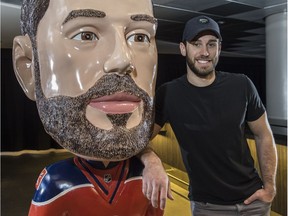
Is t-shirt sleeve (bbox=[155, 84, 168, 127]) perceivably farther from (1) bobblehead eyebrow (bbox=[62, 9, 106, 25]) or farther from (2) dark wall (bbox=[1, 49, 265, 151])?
(2) dark wall (bbox=[1, 49, 265, 151])

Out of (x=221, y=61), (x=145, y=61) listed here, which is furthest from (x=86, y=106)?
(x=221, y=61)

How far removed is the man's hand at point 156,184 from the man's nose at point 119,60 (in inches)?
11.3

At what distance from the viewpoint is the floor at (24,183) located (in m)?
3.03

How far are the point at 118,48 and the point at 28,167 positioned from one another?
471 centimetres

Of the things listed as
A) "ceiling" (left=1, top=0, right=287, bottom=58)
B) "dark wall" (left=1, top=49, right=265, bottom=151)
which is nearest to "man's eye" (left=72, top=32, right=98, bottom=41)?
"ceiling" (left=1, top=0, right=287, bottom=58)

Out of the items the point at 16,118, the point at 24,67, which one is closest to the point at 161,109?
the point at 24,67

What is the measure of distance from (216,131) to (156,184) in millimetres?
578

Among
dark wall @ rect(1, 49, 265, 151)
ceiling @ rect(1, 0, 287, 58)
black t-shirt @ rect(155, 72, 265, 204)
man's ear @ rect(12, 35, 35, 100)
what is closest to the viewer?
man's ear @ rect(12, 35, 35, 100)

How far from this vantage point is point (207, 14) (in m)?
4.22

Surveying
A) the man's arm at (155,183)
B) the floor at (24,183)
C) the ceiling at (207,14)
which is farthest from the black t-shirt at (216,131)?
the ceiling at (207,14)

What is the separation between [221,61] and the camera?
27.5 ft

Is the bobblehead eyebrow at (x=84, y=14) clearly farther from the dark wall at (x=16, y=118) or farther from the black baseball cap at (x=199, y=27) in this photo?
the dark wall at (x=16, y=118)

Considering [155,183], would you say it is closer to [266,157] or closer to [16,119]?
[266,157]

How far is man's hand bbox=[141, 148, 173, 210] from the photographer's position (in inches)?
33.2
